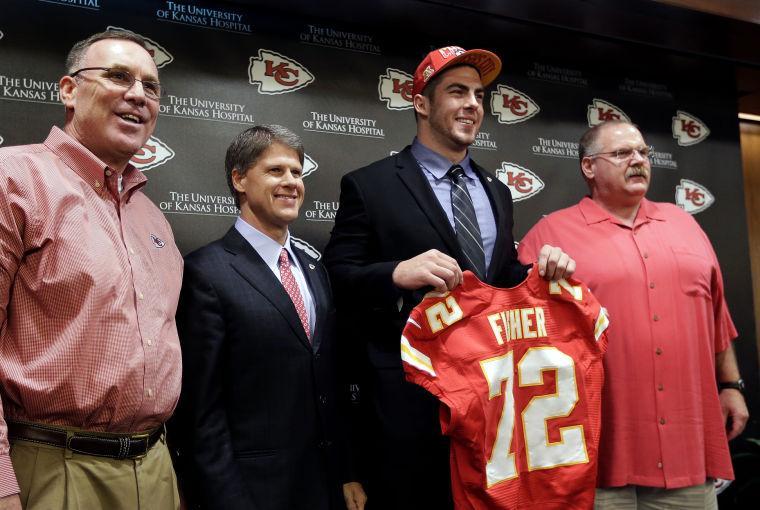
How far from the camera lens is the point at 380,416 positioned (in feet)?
6.13

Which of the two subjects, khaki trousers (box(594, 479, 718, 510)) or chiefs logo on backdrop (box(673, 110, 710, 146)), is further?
chiefs logo on backdrop (box(673, 110, 710, 146))

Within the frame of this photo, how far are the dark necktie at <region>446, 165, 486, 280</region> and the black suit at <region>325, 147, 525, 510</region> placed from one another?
0.12 feet

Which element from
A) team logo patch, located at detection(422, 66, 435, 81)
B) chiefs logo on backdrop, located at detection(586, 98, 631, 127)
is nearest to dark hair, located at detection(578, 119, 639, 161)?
team logo patch, located at detection(422, 66, 435, 81)

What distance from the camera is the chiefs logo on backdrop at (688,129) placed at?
12.2 feet

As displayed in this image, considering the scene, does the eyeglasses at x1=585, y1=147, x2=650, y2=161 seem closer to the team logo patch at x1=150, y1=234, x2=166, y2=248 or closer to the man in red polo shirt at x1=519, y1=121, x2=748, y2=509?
the man in red polo shirt at x1=519, y1=121, x2=748, y2=509

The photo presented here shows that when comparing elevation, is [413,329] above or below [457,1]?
below

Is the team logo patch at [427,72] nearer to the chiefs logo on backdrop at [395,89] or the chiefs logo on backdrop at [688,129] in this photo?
the chiefs logo on backdrop at [395,89]

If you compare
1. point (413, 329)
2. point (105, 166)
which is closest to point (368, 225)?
point (413, 329)

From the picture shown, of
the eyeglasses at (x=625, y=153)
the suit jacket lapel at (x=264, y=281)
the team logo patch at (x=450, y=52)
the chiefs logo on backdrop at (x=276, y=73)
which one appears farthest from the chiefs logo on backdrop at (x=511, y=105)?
the suit jacket lapel at (x=264, y=281)

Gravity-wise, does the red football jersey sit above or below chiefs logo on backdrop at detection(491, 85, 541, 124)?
below

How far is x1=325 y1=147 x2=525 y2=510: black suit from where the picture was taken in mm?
1848

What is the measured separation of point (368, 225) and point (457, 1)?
4.43ft

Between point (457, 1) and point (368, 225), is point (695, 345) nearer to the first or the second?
point (368, 225)

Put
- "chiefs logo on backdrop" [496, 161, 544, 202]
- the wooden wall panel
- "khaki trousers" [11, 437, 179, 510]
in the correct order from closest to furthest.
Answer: "khaki trousers" [11, 437, 179, 510], "chiefs logo on backdrop" [496, 161, 544, 202], the wooden wall panel
